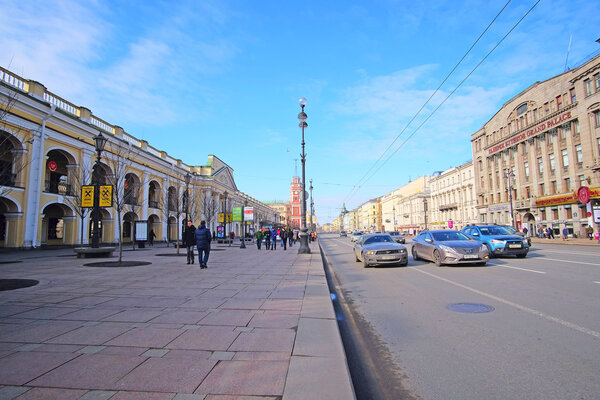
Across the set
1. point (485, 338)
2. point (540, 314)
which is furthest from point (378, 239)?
point (485, 338)

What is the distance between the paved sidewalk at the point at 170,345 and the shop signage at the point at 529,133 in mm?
45858

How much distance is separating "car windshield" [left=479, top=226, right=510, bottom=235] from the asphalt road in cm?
709

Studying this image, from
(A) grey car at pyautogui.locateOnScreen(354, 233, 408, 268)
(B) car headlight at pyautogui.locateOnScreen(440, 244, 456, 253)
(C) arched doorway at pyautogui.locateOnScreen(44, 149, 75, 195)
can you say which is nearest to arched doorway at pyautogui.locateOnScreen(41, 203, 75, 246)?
(C) arched doorway at pyautogui.locateOnScreen(44, 149, 75, 195)

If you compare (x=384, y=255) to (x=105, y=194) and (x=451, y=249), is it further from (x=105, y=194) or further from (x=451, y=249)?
(x=105, y=194)

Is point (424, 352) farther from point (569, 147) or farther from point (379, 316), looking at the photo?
point (569, 147)

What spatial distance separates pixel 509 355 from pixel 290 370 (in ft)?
8.39

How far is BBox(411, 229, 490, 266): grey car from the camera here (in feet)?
37.8

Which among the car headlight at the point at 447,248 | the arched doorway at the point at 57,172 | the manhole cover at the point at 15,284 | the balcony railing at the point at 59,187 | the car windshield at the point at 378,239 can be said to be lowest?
the manhole cover at the point at 15,284

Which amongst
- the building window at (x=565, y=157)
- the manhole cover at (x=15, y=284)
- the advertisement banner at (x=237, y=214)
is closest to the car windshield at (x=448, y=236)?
the manhole cover at (x=15, y=284)

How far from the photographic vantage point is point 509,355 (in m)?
3.79

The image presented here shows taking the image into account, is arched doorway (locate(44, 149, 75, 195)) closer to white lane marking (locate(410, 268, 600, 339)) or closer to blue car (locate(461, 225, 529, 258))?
blue car (locate(461, 225, 529, 258))

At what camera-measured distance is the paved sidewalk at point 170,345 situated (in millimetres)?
2777

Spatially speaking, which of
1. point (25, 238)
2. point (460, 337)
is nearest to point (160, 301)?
point (460, 337)

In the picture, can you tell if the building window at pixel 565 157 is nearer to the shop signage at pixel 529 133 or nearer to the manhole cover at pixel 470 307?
the shop signage at pixel 529 133
